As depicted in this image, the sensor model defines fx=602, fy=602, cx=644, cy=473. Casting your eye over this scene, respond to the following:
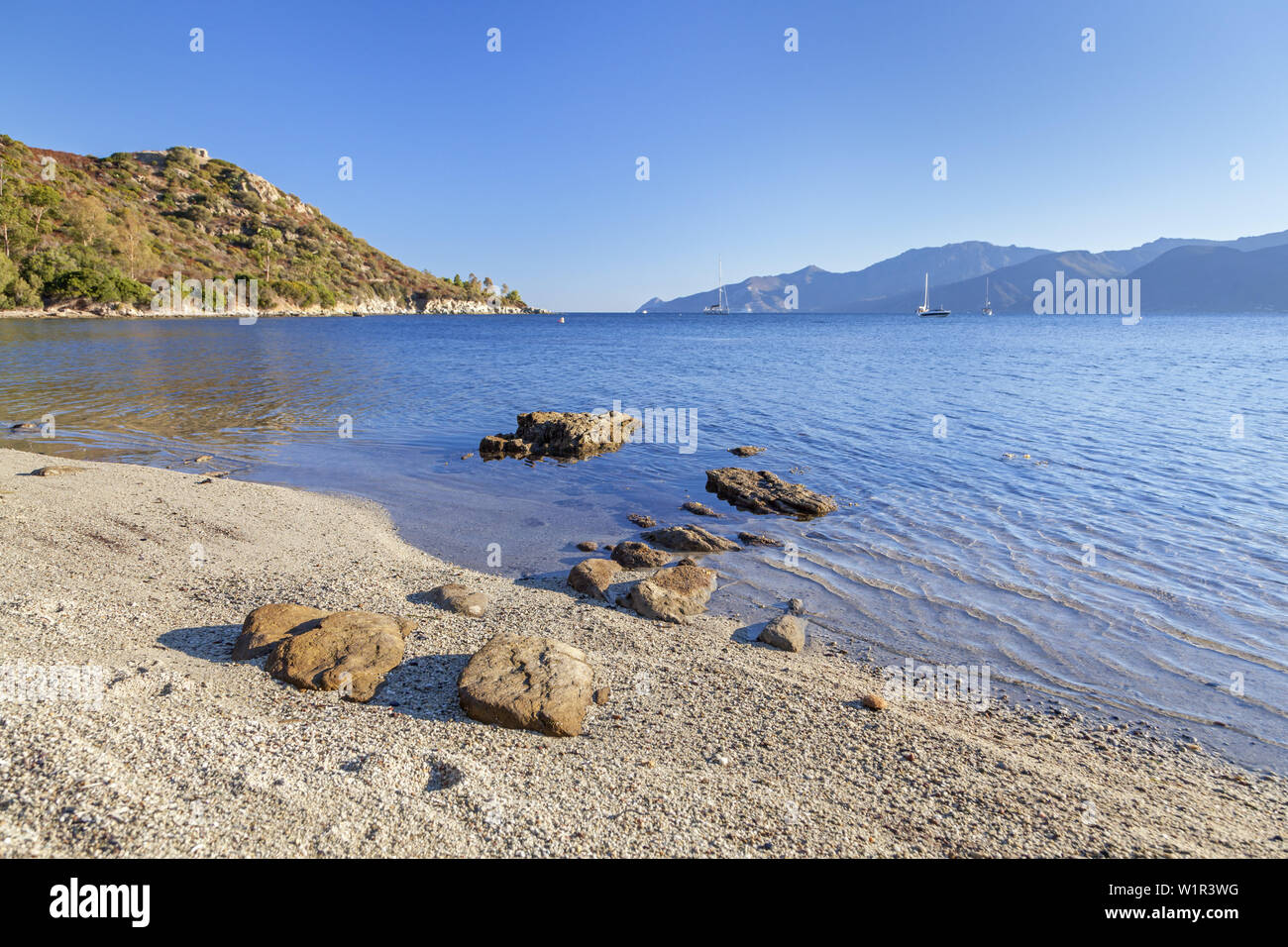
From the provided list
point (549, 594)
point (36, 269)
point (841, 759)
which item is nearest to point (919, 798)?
point (841, 759)

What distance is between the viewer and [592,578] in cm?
870

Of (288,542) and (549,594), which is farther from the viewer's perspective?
(288,542)

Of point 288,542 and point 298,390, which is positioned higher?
point 298,390

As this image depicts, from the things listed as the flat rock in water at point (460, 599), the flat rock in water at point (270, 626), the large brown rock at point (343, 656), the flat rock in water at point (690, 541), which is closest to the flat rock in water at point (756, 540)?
the flat rock in water at point (690, 541)

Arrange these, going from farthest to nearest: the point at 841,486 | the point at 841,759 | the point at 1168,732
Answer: the point at 841,486, the point at 1168,732, the point at 841,759

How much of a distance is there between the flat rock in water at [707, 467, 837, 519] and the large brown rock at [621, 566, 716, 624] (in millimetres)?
4044

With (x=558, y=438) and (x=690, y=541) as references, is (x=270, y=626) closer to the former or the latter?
(x=690, y=541)

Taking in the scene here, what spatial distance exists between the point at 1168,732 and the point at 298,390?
31271mm

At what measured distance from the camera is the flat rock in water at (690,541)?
10.4 meters

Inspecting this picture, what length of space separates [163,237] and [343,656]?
131 metres

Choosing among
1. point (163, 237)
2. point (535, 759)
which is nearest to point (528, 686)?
point (535, 759)

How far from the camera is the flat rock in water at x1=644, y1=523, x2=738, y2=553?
10438 mm

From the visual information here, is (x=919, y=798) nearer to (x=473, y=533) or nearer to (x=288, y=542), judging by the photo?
(x=473, y=533)
